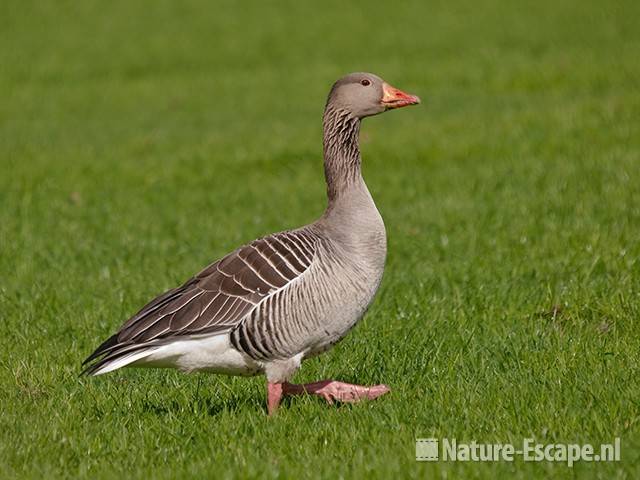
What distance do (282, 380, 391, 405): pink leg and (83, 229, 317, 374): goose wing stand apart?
794 mm

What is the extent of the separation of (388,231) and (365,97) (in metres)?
5.04

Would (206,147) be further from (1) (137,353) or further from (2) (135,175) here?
(1) (137,353)

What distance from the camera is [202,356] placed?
20.9ft

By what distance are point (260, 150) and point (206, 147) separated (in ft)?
3.66

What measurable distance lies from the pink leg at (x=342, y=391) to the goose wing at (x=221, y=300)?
79cm

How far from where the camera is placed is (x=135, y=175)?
52.3 ft

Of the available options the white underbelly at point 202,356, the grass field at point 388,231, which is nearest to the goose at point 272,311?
the white underbelly at point 202,356

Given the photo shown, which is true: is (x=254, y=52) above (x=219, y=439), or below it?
above

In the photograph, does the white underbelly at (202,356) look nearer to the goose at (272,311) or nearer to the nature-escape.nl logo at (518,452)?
the goose at (272,311)

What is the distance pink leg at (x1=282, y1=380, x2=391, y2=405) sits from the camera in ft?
21.2

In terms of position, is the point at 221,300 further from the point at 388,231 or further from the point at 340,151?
the point at 388,231

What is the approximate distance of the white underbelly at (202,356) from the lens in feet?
20.7

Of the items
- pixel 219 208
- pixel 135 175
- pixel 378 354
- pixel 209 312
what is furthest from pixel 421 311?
pixel 135 175

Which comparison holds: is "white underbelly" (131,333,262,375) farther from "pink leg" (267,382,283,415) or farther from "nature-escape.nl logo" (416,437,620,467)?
"nature-escape.nl logo" (416,437,620,467)
